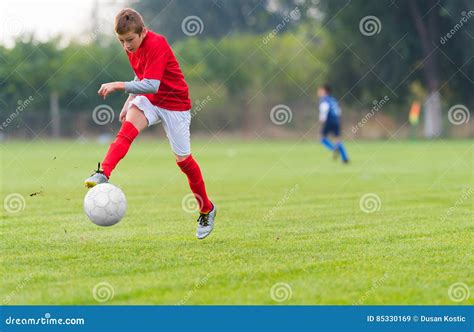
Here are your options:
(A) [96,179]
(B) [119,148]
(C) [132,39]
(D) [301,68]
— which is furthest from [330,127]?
(D) [301,68]

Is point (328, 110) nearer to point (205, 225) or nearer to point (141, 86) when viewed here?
point (205, 225)

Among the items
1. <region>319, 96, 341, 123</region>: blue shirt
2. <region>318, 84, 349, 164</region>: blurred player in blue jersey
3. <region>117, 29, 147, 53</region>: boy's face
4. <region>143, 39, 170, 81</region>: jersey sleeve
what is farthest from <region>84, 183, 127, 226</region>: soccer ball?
<region>319, 96, 341, 123</region>: blue shirt

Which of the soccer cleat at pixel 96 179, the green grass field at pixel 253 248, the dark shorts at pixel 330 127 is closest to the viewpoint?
the green grass field at pixel 253 248

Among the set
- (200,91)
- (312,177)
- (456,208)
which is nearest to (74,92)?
(200,91)

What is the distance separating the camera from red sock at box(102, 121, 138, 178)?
6672 millimetres

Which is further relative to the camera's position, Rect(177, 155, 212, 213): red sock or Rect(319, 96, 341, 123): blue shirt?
Rect(319, 96, 341, 123): blue shirt

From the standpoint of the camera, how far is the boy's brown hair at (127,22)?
6.84 metres

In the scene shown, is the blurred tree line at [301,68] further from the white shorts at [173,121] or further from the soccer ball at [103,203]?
the soccer ball at [103,203]

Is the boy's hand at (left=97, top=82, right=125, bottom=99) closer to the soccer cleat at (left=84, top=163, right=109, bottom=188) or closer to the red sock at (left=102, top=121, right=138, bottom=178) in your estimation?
the red sock at (left=102, top=121, right=138, bottom=178)

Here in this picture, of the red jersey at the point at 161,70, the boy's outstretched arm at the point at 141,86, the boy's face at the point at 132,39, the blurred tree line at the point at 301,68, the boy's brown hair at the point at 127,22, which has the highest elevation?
the blurred tree line at the point at 301,68

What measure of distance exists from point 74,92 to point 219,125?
28.8ft

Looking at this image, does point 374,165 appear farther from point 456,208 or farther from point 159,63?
point 159,63

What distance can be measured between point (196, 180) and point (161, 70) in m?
1.34

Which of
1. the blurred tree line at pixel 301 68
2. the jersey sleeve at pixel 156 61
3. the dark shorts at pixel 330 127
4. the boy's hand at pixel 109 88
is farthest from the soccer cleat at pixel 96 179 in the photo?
the blurred tree line at pixel 301 68
